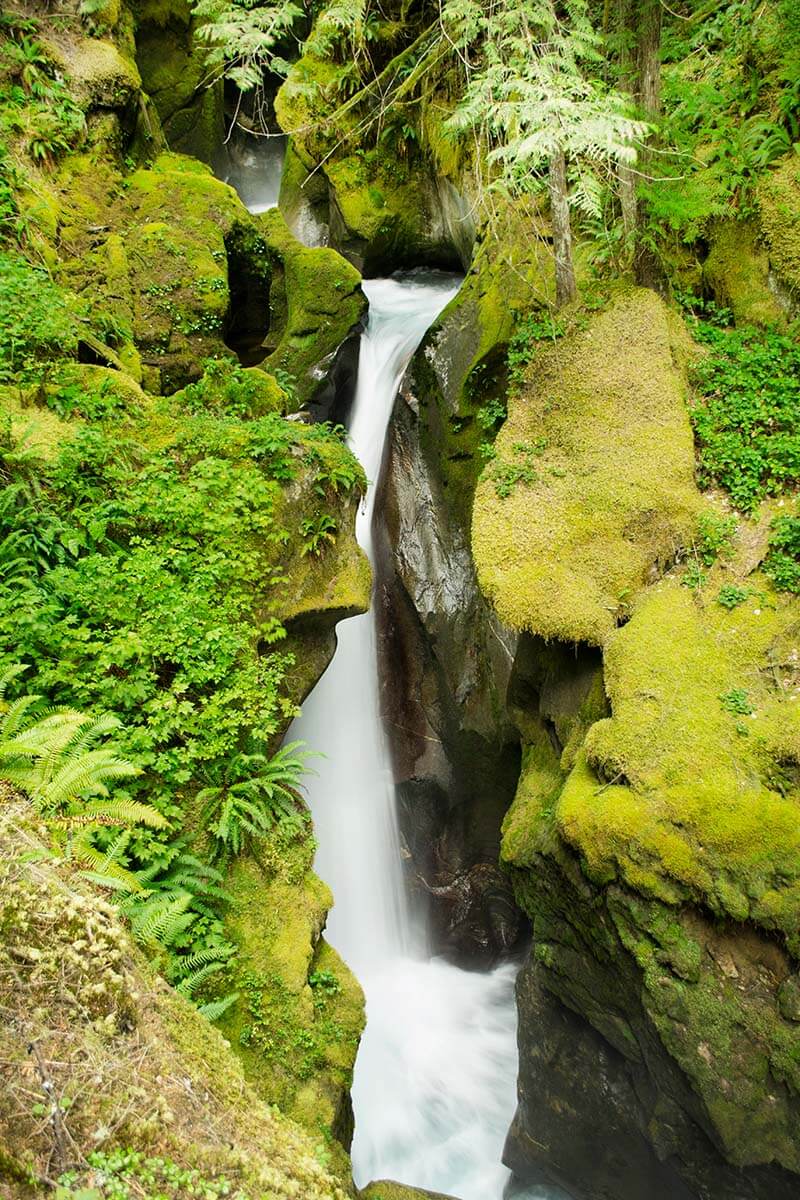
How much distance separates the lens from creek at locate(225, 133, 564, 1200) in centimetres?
740

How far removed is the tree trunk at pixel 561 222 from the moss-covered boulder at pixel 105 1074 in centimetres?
695

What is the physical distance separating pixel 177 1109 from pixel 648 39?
Result: 8.62m

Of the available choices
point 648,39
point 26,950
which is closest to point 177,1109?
point 26,950

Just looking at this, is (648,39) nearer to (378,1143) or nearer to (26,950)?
(26,950)

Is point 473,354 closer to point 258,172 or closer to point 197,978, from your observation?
point 197,978

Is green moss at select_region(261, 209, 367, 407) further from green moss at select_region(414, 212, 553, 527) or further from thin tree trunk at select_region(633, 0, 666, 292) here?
thin tree trunk at select_region(633, 0, 666, 292)

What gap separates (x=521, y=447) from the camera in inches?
280

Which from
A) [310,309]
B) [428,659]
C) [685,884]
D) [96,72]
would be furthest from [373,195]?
[685,884]

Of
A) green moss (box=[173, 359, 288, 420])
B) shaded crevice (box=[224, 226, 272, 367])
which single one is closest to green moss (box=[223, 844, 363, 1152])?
green moss (box=[173, 359, 288, 420])

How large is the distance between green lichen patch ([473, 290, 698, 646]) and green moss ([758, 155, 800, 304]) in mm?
1176

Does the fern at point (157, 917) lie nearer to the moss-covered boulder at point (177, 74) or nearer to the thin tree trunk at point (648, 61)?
the thin tree trunk at point (648, 61)

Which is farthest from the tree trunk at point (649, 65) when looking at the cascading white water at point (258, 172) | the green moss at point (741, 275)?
the cascading white water at point (258, 172)

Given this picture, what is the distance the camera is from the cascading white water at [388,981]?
292 inches

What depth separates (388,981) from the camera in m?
9.16
